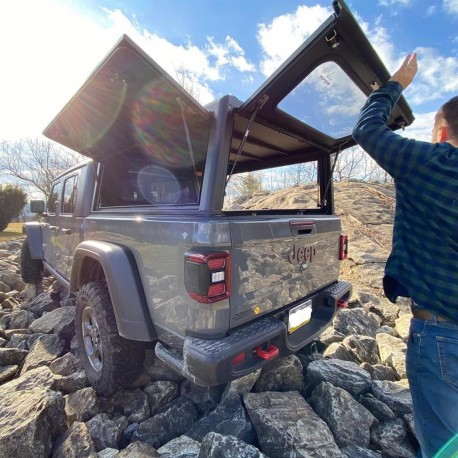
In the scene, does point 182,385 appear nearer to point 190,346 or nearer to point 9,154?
point 190,346

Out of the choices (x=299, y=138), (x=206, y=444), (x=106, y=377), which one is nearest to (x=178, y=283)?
(x=206, y=444)

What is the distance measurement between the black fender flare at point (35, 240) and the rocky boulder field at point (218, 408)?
2.01m

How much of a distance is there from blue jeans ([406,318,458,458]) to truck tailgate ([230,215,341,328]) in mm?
910

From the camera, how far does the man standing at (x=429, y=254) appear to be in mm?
1130

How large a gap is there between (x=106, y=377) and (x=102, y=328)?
15.1 inches

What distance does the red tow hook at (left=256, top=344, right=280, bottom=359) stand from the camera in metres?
1.87

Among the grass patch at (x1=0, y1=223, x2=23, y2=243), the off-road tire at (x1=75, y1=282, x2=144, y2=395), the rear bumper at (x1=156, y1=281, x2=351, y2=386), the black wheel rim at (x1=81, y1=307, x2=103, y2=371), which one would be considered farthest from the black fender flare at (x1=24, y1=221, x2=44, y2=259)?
the grass patch at (x1=0, y1=223, x2=23, y2=243)

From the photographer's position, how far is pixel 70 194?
385 centimetres

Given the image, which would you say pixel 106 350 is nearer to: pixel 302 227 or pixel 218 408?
pixel 218 408

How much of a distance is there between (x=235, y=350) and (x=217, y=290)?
14.1 inches

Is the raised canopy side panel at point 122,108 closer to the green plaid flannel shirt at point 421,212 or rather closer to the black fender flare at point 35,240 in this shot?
the green plaid flannel shirt at point 421,212

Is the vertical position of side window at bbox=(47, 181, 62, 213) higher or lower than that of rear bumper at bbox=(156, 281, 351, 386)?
higher

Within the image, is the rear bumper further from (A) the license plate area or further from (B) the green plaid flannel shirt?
(B) the green plaid flannel shirt

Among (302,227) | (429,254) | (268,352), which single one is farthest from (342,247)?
(429,254)
